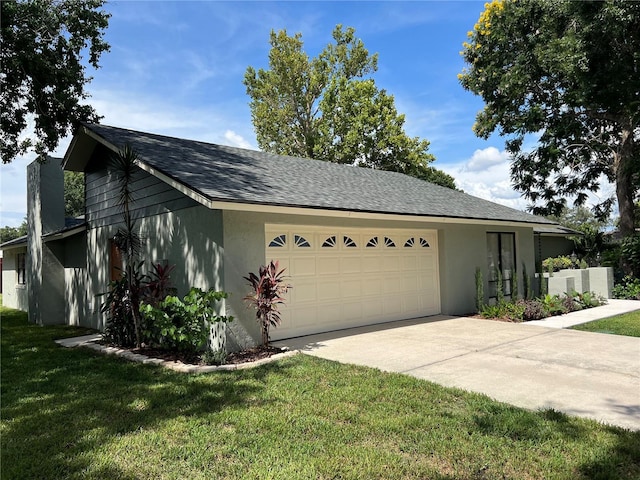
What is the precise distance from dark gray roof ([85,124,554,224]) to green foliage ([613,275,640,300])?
4353mm

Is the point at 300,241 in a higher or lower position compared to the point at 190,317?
higher

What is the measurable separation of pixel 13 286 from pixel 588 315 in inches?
864

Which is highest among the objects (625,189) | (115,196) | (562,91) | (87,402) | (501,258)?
(562,91)

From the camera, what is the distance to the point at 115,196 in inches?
409

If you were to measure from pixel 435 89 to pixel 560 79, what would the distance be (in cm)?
698

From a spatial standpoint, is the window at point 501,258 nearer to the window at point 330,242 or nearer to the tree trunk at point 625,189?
the window at point 330,242

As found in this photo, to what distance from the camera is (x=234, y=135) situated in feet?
102

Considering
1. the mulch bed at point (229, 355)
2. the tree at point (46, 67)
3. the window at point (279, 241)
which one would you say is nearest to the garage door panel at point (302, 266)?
the window at point (279, 241)

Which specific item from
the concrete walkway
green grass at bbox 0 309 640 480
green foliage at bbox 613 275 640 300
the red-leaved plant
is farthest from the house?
green foliage at bbox 613 275 640 300

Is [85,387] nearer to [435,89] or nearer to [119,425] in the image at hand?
[119,425]

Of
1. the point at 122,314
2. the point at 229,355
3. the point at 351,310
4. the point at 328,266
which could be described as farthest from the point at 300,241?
the point at 122,314

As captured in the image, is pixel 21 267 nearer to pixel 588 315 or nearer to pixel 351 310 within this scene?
pixel 351 310

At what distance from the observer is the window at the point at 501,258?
12.9 m

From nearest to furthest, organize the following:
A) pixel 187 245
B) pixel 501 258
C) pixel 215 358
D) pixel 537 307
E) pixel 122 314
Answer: pixel 215 358 < pixel 187 245 < pixel 122 314 < pixel 537 307 < pixel 501 258
